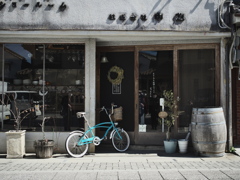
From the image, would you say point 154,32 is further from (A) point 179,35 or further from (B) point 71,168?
(B) point 71,168

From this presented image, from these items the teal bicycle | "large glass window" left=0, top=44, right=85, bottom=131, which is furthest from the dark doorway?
"large glass window" left=0, top=44, right=85, bottom=131

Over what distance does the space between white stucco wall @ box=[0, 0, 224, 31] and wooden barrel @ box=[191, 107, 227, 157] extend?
7.94ft

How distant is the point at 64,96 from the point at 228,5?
534 centimetres

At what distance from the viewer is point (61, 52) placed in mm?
9547

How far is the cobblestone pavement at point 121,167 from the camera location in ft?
21.6

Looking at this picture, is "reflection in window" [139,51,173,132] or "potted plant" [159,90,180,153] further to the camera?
"reflection in window" [139,51,173,132]

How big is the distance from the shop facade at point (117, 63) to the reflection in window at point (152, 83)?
0.03 m


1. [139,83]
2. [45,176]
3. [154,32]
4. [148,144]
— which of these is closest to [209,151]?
[148,144]

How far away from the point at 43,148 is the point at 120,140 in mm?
2242

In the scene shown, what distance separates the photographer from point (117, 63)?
33.7ft

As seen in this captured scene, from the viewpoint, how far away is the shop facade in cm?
911

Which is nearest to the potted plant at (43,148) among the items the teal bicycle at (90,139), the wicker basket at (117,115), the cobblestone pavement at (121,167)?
the cobblestone pavement at (121,167)

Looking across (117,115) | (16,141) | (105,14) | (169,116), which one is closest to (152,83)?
(169,116)

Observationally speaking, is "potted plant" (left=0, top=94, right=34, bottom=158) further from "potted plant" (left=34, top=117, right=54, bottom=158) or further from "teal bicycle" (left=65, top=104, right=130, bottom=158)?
"teal bicycle" (left=65, top=104, right=130, bottom=158)
